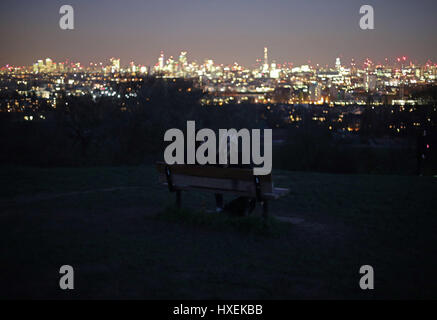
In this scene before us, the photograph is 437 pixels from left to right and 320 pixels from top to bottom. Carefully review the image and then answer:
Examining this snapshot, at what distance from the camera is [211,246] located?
582 centimetres

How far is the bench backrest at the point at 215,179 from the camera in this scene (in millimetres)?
6543

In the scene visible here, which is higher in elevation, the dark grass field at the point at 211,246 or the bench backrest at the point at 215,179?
the bench backrest at the point at 215,179

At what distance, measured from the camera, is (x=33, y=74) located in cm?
3334

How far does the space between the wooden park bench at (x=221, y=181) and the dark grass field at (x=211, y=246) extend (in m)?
0.38

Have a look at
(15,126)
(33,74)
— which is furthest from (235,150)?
(33,74)

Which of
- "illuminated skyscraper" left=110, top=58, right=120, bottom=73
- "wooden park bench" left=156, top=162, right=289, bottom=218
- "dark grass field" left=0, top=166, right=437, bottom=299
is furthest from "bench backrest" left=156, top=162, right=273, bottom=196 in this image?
"illuminated skyscraper" left=110, top=58, right=120, bottom=73

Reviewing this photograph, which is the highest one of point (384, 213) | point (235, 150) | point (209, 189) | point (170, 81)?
point (170, 81)

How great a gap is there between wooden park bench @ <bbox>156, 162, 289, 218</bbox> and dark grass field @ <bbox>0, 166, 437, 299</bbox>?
1.26 feet

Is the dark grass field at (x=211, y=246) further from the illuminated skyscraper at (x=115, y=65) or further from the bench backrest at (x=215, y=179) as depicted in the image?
the illuminated skyscraper at (x=115, y=65)

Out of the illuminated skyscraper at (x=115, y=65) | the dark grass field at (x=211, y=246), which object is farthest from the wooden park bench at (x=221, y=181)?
the illuminated skyscraper at (x=115, y=65)

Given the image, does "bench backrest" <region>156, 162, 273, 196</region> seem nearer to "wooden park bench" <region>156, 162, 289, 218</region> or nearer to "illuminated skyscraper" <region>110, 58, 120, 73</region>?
"wooden park bench" <region>156, 162, 289, 218</region>

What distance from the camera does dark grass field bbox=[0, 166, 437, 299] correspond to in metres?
4.42
